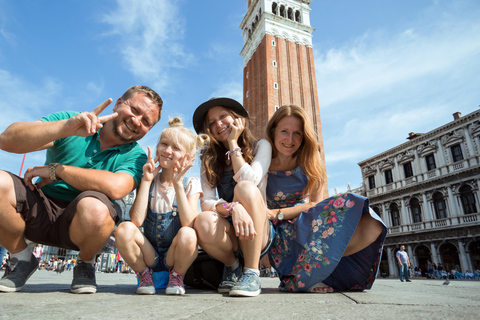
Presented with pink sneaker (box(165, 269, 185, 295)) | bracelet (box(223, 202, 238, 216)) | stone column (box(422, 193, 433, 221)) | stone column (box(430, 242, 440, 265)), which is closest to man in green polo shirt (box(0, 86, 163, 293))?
pink sneaker (box(165, 269, 185, 295))

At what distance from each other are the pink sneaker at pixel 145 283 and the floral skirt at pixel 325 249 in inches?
37.3

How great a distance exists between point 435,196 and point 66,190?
2200 cm

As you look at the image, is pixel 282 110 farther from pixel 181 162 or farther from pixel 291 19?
pixel 291 19

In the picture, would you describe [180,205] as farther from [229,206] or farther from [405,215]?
[405,215]

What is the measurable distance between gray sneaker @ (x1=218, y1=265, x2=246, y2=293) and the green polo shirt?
3.15ft

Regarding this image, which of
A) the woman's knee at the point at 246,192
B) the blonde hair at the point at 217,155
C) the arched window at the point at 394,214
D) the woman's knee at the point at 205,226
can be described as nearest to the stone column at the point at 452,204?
the arched window at the point at 394,214

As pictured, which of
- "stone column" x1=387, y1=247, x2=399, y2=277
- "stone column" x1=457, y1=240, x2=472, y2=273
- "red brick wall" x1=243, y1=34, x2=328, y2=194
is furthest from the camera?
"red brick wall" x1=243, y1=34, x2=328, y2=194

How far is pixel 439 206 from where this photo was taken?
18.6 meters

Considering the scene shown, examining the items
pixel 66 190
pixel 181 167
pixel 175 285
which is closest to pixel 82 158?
pixel 66 190

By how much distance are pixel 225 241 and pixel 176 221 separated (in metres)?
→ 0.47

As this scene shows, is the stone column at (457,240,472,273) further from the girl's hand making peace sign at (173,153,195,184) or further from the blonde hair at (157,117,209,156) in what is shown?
the girl's hand making peace sign at (173,153,195,184)

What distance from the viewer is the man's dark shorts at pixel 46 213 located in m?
1.93

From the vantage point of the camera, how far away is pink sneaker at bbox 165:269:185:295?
1.77m

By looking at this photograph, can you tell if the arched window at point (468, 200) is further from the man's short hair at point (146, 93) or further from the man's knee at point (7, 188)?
Answer: the man's knee at point (7, 188)
